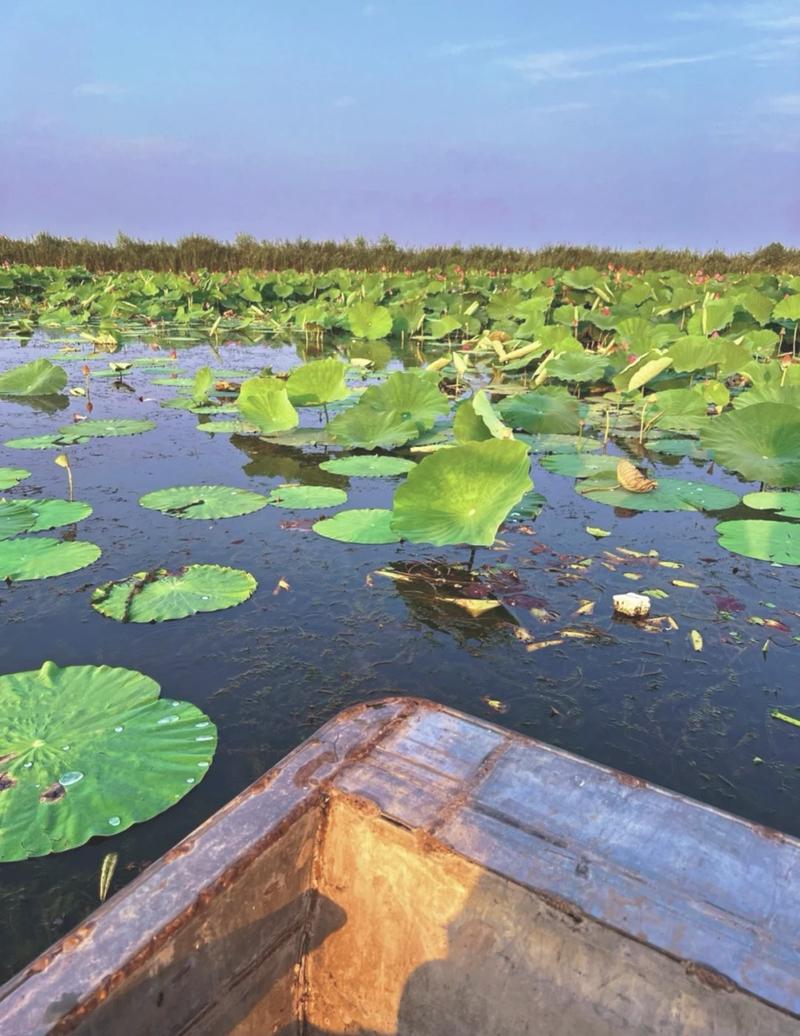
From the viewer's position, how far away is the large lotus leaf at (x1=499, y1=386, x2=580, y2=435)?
4.15 m

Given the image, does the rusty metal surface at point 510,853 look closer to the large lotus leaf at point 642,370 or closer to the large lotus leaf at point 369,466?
the large lotus leaf at point 369,466

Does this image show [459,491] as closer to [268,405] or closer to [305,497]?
[305,497]

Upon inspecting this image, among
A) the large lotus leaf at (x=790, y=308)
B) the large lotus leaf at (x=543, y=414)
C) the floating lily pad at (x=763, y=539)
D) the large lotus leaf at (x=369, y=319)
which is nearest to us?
the floating lily pad at (x=763, y=539)

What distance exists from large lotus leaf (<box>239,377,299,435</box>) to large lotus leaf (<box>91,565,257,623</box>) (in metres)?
1.61

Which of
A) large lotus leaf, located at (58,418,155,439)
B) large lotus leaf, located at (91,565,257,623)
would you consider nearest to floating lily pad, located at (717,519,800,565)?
large lotus leaf, located at (91,565,257,623)

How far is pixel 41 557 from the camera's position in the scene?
233cm

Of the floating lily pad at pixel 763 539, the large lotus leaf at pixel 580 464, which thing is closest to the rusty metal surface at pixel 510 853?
the floating lily pad at pixel 763 539

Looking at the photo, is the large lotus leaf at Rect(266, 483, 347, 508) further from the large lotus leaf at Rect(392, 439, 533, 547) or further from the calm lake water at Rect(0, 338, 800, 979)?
the large lotus leaf at Rect(392, 439, 533, 547)

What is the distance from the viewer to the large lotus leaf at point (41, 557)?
222 cm

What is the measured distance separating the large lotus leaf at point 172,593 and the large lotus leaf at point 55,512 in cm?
57

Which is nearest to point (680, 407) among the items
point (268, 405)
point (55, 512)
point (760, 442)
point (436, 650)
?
point (760, 442)

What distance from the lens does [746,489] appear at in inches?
132

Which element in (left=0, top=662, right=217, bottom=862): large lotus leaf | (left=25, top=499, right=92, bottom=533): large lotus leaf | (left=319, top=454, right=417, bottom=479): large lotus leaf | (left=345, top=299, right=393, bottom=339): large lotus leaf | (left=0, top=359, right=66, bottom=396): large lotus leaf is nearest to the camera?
(left=0, top=662, right=217, bottom=862): large lotus leaf

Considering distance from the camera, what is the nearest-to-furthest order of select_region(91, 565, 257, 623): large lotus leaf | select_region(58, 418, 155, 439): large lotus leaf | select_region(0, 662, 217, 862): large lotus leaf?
1. select_region(0, 662, 217, 862): large lotus leaf
2. select_region(91, 565, 257, 623): large lotus leaf
3. select_region(58, 418, 155, 439): large lotus leaf
